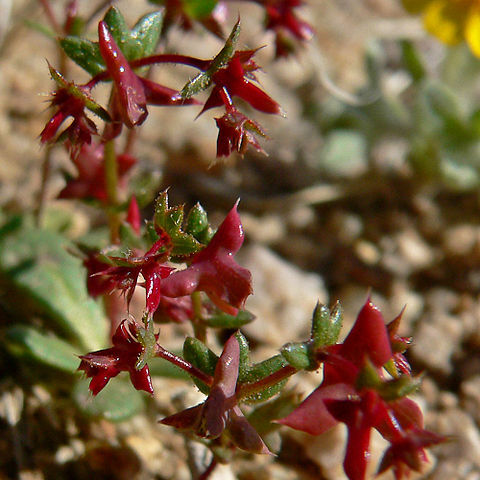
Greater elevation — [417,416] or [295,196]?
[417,416]

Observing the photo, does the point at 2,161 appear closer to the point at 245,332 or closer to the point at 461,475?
the point at 245,332

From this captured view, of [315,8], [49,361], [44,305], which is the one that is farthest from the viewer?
[315,8]

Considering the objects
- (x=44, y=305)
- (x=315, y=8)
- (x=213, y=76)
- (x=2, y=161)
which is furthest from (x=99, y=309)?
(x=315, y=8)

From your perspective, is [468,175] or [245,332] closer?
[245,332]

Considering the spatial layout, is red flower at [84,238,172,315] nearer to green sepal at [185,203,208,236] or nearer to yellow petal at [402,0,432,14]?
green sepal at [185,203,208,236]

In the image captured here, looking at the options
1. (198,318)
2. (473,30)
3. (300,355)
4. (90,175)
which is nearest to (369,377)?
(300,355)

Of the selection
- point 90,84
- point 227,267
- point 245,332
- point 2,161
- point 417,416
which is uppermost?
point 90,84
